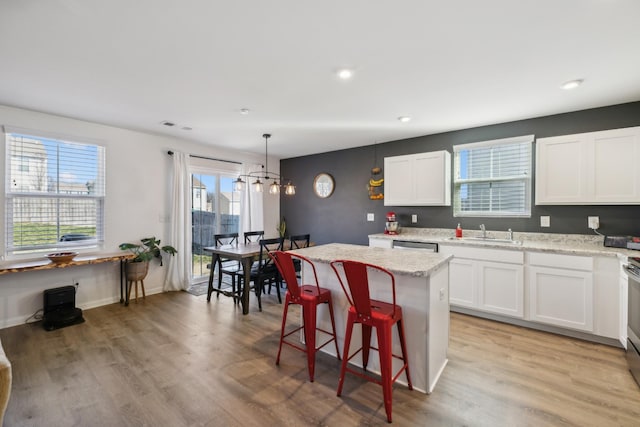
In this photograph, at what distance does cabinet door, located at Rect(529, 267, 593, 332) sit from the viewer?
2.82m

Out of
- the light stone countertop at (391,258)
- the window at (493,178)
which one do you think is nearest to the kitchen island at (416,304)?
the light stone countertop at (391,258)

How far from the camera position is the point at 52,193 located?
11.7 ft

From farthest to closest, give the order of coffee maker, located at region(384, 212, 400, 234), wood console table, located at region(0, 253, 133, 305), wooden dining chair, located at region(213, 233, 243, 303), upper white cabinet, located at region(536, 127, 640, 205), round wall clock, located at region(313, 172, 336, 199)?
round wall clock, located at region(313, 172, 336, 199) < coffee maker, located at region(384, 212, 400, 234) < wooden dining chair, located at region(213, 233, 243, 303) < wood console table, located at region(0, 253, 133, 305) < upper white cabinet, located at region(536, 127, 640, 205)

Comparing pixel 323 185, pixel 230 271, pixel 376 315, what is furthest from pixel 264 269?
pixel 376 315

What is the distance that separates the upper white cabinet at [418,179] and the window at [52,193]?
410 cm

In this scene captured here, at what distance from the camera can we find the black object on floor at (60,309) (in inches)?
127

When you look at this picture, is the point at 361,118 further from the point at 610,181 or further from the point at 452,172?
the point at 610,181

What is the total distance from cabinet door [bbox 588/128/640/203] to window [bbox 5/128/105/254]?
5.94 m

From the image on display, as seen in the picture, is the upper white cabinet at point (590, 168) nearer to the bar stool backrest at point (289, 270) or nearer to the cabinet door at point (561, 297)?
the cabinet door at point (561, 297)

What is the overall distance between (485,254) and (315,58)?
9.14 feet

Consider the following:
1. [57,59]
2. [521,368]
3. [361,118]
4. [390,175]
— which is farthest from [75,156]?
[521,368]

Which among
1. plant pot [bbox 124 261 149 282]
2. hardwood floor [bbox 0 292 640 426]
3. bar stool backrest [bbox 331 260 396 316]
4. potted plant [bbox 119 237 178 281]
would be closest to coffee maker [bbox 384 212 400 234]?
hardwood floor [bbox 0 292 640 426]

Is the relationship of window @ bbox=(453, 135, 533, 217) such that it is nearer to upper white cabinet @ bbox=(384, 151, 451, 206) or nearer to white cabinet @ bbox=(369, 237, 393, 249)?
upper white cabinet @ bbox=(384, 151, 451, 206)

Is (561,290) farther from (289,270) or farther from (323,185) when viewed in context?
(323,185)
